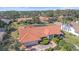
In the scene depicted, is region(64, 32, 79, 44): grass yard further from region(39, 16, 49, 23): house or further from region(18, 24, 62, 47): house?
region(39, 16, 49, 23): house

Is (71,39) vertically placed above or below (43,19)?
below

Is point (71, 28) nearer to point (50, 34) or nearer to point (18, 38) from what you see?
point (50, 34)

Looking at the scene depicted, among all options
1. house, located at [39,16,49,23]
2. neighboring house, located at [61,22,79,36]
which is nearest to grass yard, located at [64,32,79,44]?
neighboring house, located at [61,22,79,36]

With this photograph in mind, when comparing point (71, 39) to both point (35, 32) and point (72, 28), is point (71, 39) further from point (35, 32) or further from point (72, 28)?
point (35, 32)

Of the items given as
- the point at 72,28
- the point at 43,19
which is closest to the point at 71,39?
the point at 72,28

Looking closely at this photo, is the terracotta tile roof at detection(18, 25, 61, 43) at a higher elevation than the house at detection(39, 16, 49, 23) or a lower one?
lower

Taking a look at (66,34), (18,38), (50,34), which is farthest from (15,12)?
(66,34)

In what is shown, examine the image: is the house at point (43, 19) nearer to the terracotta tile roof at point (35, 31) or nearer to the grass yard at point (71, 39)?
the terracotta tile roof at point (35, 31)

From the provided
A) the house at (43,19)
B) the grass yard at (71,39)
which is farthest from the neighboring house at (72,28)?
the house at (43,19)
